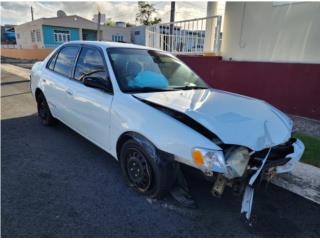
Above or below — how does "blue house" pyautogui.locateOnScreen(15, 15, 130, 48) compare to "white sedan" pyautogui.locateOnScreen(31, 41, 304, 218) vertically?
above

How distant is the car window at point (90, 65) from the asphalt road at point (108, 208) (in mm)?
1261

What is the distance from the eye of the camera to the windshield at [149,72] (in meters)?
3.09

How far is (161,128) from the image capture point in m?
2.39

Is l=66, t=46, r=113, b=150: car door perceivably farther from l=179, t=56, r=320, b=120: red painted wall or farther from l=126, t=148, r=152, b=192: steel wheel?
l=179, t=56, r=320, b=120: red painted wall

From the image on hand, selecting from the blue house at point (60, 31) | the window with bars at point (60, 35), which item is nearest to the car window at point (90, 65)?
the blue house at point (60, 31)

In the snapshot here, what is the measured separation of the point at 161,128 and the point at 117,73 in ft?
3.61

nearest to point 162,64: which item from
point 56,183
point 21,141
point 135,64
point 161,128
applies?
point 135,64

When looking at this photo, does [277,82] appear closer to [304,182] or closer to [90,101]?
[304,182]

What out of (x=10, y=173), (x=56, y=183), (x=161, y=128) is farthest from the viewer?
(x=10, y=173)

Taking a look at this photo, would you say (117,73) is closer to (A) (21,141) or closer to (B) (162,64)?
(B) (162,64)

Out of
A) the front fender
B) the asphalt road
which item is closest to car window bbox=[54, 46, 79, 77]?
the asphalt road

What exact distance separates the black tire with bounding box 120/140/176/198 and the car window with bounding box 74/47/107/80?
107 cm

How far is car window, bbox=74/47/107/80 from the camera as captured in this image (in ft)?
10.7

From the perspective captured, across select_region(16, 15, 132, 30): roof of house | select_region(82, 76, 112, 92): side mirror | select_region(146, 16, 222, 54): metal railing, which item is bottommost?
select_region(82, 76, 112, 92): side mirror
